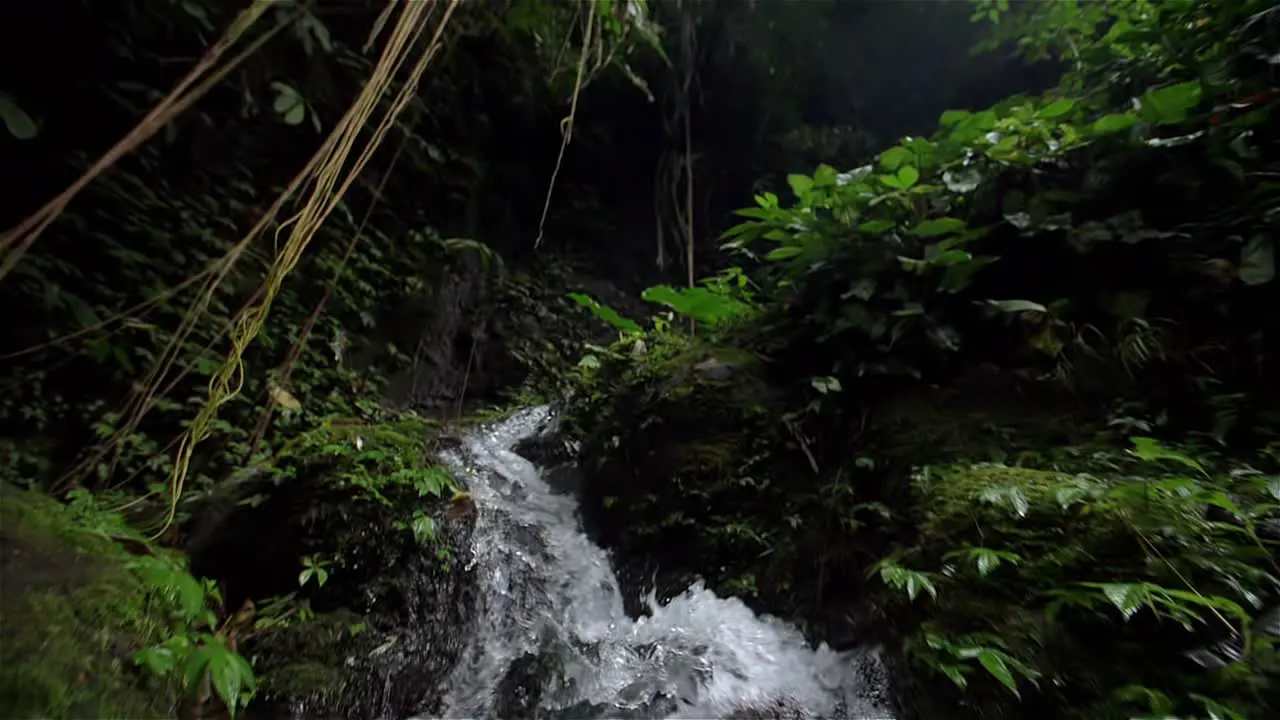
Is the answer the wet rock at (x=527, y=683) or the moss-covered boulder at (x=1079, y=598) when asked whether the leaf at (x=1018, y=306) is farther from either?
A: the wet rock at (x=527, y=683)

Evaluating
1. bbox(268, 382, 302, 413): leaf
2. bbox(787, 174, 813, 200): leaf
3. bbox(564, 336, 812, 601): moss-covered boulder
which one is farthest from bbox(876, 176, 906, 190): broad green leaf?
bbox(268, 382, 302, 413): leaf

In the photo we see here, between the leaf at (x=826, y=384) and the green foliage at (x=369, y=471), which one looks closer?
the green foliage at (x=369, y=471)

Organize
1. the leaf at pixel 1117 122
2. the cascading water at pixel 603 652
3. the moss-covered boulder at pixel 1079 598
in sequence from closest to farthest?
the moss-covered boulder at pixel 1079 598 → the cascading water at pixel 603 652 → the leaf at pixel 1117 122

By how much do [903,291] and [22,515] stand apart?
349 cm

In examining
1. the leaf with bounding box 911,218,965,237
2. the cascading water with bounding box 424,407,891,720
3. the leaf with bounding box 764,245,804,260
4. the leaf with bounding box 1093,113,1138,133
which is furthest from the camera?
the leaf with bounding box 764,245,804,260

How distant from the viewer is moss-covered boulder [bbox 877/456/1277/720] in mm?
1456

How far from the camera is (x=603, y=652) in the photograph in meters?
2.82

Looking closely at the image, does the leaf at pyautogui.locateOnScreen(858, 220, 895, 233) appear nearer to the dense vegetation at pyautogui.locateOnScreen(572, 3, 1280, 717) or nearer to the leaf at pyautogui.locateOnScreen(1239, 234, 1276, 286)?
the dense vegetation at pyautogui.locateOnScreen(572, 3, 1280, 717)

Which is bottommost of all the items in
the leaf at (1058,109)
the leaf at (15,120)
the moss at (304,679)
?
the moss at (304,679)

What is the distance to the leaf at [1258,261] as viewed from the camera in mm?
2287

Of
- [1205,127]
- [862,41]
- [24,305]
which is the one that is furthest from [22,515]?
[862,41]

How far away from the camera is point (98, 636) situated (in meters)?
1.32

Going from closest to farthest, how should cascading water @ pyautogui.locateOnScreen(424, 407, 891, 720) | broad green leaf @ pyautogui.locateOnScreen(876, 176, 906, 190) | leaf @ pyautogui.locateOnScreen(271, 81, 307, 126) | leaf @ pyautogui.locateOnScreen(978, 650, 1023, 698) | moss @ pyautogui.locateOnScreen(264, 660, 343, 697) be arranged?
leaf @ pyautogui.locateOnScreen(978, 650, 1023, 698) → moss @ pyautogui.locateOnScreen(264, 660, 343, 697) → cascading water @ pyautogui.locateOnScreen(424, 407, 891, 720) → broad green leaf @ pyautogui.locateOnScreen(876, 176, 906, 190) → leaf @ pyautogui.locateOnScreen(271, 81, 307, 126)

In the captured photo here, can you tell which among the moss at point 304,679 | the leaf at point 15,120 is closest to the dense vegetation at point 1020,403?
Result: the moss at point 304,679
